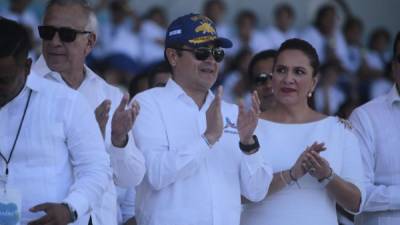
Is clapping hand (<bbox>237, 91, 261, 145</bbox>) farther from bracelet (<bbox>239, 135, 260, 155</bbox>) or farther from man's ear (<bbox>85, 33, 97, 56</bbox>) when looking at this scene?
man's ear (<bbox>85, 33, 97, 56</bbox>)

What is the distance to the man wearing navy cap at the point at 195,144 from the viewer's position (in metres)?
5.23

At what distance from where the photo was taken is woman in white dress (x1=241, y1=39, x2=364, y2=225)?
18.4 feet

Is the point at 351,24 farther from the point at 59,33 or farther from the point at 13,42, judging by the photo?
the point at 13,42

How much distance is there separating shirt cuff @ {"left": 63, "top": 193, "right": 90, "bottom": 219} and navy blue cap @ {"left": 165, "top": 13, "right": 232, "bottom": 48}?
55.4 inches

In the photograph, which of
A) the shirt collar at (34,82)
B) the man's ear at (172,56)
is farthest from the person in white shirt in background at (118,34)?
the shirt collar at (34,82)

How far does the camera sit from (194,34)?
18.4 feet

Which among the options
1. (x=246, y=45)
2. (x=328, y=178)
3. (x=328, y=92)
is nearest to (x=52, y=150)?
(x=328, y=178)

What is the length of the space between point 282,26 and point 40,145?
8.04 metres

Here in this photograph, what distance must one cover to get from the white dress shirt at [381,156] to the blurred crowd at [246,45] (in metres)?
3.82

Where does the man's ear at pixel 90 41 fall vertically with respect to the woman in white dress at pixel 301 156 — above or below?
above

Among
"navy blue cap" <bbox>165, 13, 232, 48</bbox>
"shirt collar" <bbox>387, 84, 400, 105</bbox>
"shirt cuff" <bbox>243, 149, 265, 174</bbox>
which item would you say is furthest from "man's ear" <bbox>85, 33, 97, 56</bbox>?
"shirt collar" <bbox>387, 84, 400, 105</bbox>

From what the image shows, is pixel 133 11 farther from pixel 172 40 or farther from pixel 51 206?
pixel 51 206

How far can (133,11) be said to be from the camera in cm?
1170

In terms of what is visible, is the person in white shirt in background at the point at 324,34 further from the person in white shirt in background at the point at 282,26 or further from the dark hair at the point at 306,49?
the dark hair at the point at 306,49
